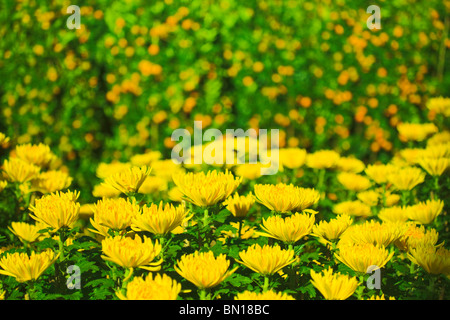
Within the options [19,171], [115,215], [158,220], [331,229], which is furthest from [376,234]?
[19,171]

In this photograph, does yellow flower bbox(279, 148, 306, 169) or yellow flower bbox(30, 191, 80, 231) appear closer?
yellow flower bbox(30, 191, 80, 231)

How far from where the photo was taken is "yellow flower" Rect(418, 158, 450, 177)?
2.12m

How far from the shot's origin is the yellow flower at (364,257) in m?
1.25

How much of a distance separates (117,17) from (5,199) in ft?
8.82

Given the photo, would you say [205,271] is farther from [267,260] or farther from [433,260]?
[433,260]

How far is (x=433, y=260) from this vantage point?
1299 mm

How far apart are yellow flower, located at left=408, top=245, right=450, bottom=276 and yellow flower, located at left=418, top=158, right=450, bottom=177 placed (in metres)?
0.87

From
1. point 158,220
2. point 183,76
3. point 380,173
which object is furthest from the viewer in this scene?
point 183,76

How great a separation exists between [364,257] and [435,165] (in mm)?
1085

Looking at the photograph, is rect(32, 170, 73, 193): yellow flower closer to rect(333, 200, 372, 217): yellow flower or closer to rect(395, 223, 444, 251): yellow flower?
rect(333, 200, 372, 217): yellow flower

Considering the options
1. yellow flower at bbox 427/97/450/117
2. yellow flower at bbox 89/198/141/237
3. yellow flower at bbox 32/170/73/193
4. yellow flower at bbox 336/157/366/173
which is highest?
yellow flower at bbox 427/97/450/117

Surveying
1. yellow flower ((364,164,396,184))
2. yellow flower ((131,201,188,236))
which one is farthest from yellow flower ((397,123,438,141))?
yellow flower ((131,201,188,236))

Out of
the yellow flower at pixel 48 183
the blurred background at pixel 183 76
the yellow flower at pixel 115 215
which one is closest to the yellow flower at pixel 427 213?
the yellow flower at pixel 115 215

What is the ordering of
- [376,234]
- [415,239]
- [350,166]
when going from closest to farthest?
[376,234]
[415,239]
[350,166]
